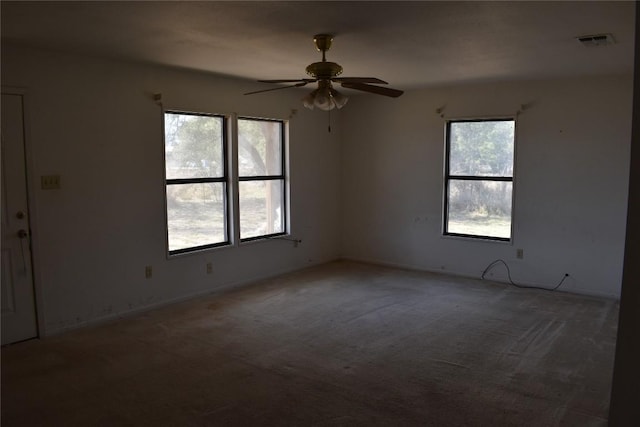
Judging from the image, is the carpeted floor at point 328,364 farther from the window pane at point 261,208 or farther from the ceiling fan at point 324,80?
the ceiling fan at point 324,80

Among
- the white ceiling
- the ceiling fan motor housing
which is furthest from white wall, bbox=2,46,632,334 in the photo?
the ceiling fan motor housing

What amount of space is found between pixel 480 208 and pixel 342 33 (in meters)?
3.36

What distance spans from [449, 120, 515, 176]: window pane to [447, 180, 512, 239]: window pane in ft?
0.51

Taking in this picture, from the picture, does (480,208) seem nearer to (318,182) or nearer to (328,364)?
(318,182)

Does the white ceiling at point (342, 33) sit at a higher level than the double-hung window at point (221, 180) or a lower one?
higher

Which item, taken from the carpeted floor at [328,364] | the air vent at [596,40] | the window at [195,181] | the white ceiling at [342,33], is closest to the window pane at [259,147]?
the window at [195,181]

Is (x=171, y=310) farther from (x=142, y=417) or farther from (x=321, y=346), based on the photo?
(x=142, y=417)

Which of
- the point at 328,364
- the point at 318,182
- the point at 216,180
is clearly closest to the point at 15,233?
the point at 216,180

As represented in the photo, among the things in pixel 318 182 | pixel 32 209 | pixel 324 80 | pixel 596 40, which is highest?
pixel 596 40

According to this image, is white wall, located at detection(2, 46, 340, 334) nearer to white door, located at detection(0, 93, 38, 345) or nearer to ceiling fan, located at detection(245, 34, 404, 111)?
white door, located at detection(0, 93, 38, 345)

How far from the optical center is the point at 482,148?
5.97 metres

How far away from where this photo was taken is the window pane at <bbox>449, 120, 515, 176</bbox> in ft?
19.0

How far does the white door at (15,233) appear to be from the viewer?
3.83 m

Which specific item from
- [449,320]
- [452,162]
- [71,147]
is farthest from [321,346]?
[452,162]
